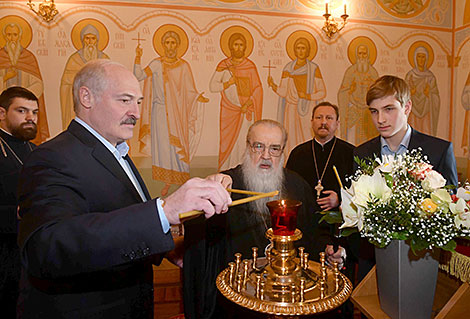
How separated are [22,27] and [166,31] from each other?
6.43 feet

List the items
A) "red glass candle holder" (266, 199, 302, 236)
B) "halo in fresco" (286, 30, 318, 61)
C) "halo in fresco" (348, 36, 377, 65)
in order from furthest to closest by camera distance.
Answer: "halo in fresco" (348, 36, 377, 65), "halo in fresco" (286, 30, 318, 61), "red glass candle holder" (266, 199, 302, 236)

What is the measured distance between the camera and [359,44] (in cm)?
600

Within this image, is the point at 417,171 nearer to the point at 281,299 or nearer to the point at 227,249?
the point at 281,299

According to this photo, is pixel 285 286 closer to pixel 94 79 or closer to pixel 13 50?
pixel 94 79

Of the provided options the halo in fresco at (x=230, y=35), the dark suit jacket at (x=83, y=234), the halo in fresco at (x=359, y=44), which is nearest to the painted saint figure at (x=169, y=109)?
the halo in fresco at (x=230, y=35)

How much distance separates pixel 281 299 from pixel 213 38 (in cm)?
468

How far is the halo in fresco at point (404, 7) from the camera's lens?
6.09 m

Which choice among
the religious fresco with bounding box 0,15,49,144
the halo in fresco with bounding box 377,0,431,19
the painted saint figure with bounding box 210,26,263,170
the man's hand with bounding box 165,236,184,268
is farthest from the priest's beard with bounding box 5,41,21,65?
the halo in fresco with bounding box 377,0,431,19

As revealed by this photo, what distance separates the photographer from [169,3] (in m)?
5.32

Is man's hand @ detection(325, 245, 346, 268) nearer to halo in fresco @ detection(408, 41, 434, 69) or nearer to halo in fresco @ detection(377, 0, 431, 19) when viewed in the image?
halo in fresco @ detection(408, 41, 434, 69)

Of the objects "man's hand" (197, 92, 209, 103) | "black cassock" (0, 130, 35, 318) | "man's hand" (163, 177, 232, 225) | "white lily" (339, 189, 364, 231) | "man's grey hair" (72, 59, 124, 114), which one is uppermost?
"man's grey hair" (72, 59, 124, 114)

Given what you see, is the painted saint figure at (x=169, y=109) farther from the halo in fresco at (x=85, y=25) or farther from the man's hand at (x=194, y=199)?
the man's hand at (x=194, y=199)

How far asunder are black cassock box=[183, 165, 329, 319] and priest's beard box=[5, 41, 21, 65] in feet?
12.5

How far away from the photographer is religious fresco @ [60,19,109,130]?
5.06 meters
